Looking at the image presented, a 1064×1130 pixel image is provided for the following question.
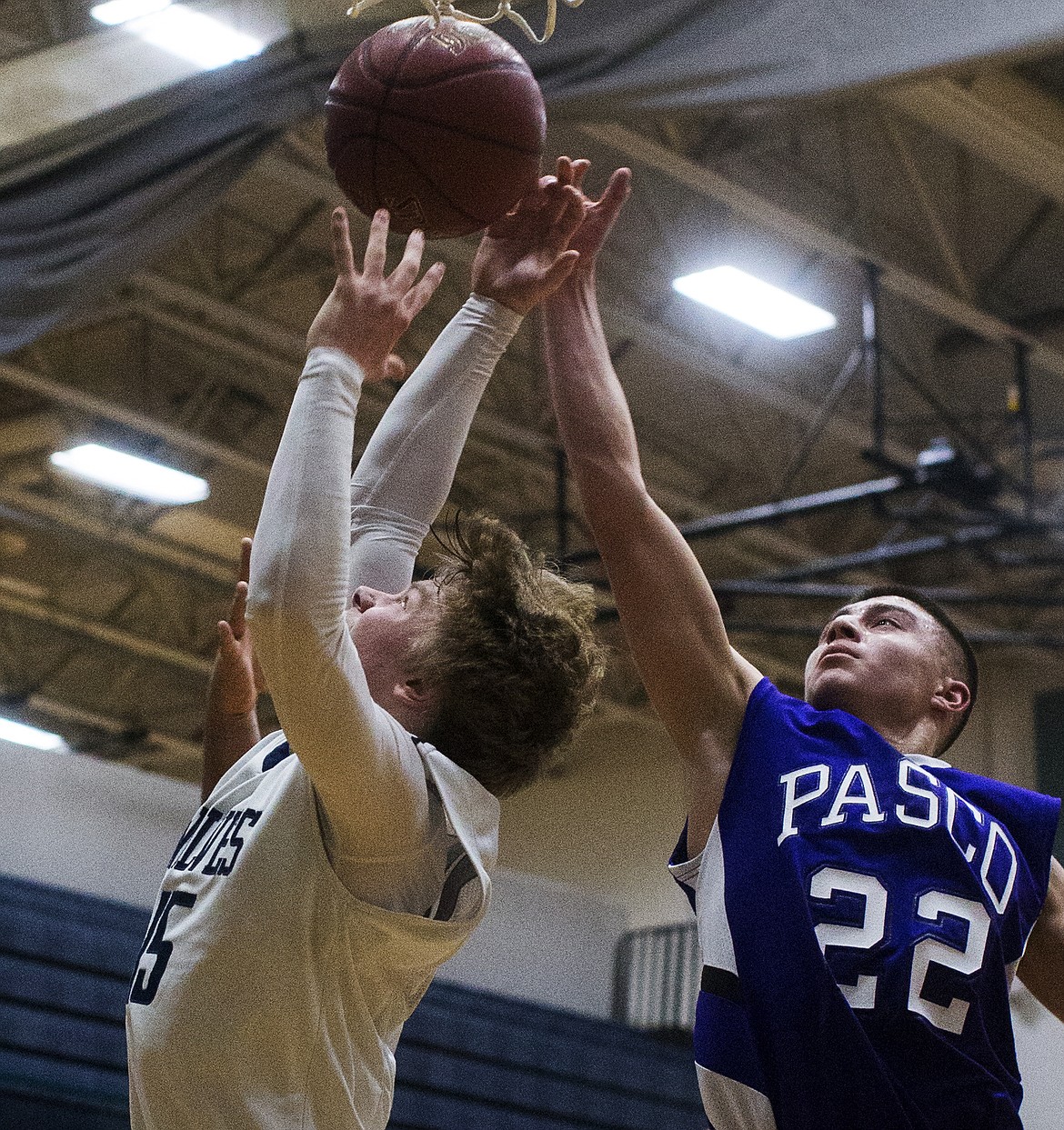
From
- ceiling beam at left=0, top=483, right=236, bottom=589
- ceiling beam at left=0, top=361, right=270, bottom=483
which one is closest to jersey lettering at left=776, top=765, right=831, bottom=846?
ceiling beam at left=0, top=361, right=270, bottom=483

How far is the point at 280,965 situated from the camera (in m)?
1.73

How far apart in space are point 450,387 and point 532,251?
22 centimetres

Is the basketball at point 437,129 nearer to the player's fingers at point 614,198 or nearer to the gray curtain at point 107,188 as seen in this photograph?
the player's fingers at point 614,198

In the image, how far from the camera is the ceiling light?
529 centimetres

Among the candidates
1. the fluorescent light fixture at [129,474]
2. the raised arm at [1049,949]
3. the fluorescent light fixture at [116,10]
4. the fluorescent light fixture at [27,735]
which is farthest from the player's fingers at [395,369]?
the fluorescent light fixture at [27,735]

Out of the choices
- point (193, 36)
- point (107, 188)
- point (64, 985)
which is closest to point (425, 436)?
point (107, 188)

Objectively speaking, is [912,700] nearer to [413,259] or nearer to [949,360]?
[413,259]

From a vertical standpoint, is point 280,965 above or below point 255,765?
below

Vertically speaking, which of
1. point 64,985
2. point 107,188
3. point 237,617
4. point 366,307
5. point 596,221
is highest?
point 107,188

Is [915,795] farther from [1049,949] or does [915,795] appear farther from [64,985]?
[64,985]

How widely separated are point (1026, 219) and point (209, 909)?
Answer: 7095 mm

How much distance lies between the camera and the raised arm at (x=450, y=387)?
2148mm

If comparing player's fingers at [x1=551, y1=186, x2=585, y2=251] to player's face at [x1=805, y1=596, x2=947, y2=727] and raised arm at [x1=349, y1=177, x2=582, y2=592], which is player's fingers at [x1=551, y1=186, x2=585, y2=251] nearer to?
raised arm at [x1=349, y1=177, x2=582, y2=592]

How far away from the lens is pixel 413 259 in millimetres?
1828
